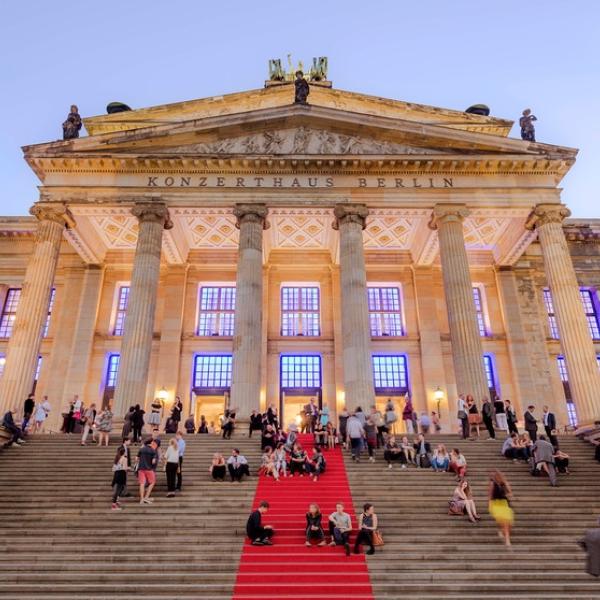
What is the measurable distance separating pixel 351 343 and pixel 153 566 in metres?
13.0

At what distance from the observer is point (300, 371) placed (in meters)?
28.1

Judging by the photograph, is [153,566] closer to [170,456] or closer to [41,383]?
[170,456]

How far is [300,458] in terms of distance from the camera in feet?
49.7

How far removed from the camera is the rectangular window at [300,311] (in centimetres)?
2881

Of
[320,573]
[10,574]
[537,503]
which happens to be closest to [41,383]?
[10,574]

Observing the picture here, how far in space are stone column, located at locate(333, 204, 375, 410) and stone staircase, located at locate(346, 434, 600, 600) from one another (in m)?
4.33

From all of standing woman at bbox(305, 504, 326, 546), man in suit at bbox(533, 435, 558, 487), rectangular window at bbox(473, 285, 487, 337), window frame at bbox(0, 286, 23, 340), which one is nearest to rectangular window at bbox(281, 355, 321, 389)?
rectangular window at bbox(473, 285, 487, 337)

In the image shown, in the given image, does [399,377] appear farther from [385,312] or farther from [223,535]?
[223,535]

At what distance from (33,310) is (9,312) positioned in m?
8.58

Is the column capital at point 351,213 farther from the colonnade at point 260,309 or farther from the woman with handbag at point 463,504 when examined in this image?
the woman with handbag at point 463,504

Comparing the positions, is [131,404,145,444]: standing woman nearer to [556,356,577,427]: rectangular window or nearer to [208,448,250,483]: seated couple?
[208,448,250,483]: seated couple

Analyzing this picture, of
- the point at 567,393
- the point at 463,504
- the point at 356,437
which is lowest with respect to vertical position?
the point at 463,504

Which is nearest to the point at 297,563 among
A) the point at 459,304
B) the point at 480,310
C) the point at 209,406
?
the point at 459,304

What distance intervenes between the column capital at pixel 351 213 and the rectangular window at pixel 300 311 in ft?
22.5
